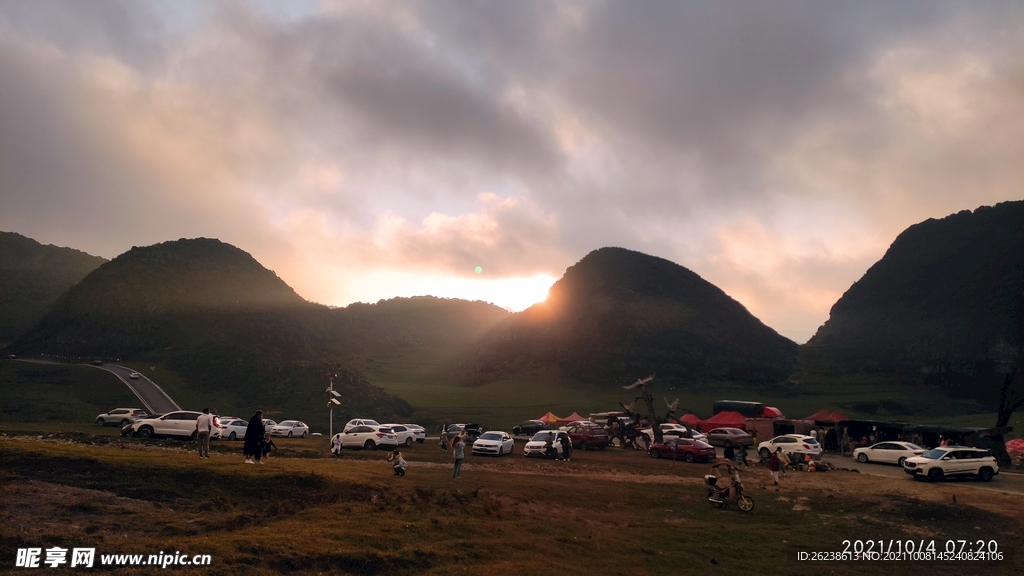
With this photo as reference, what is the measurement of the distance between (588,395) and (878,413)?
1770 inches

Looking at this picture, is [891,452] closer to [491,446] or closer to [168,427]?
[491,446]

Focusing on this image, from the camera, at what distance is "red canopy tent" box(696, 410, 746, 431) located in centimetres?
5682

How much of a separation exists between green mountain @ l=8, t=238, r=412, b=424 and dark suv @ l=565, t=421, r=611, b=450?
113 ft

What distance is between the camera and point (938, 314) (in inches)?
5281

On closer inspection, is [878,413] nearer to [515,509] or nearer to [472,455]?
[472,455]

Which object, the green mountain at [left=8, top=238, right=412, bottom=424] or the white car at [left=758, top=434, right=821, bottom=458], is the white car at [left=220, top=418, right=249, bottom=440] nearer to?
the green mountain at [left=8, top=238, right=412, bottom=424]

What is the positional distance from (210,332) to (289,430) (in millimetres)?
66638

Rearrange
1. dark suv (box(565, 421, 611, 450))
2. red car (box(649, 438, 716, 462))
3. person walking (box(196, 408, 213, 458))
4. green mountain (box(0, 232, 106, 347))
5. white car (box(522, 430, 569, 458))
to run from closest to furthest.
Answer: person walking (box(196, 408, 213, 458))
white car (box(522, 430, 569, 458))
red car (box(649, 438, 716, 462))
dark suv (box(565, 421, 611, 450))
green mountain (box(0, 232, 106, 347))

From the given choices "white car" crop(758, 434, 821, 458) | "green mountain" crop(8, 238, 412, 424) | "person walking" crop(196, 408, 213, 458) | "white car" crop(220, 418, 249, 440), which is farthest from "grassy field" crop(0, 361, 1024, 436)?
"white car" crop(758, 434, 821, 458)

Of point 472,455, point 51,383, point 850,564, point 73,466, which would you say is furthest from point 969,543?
point 51,383

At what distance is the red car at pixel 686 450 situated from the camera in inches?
1469

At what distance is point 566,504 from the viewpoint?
19812mm

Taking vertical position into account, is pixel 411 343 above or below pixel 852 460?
above

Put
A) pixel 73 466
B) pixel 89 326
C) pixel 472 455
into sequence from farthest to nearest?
pixel 89 326 < pixel 472 455 < pixel 73 466
